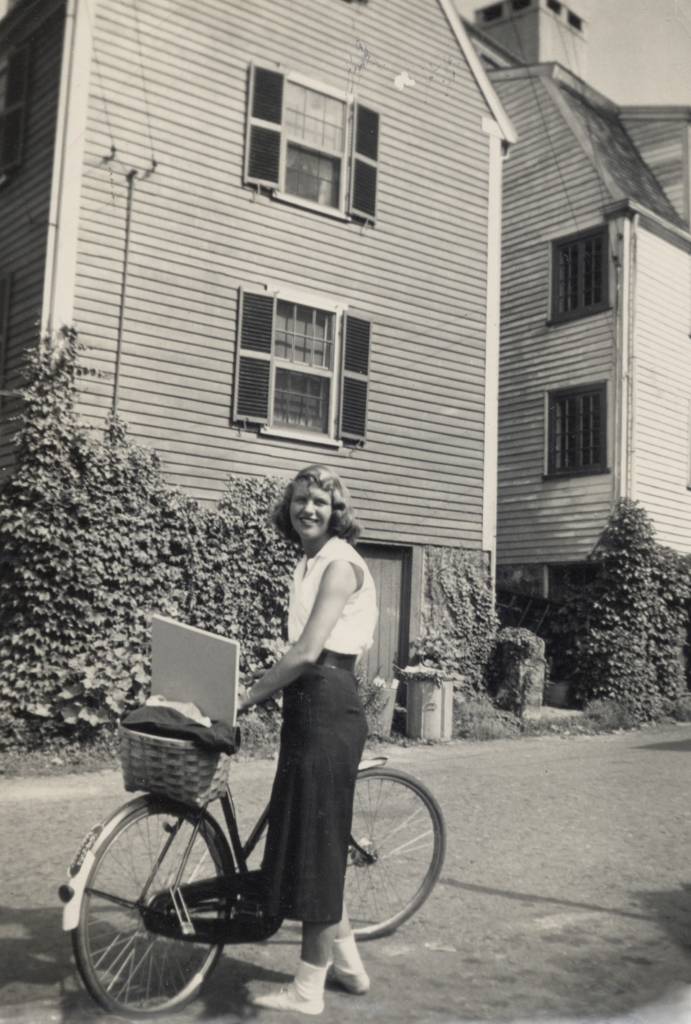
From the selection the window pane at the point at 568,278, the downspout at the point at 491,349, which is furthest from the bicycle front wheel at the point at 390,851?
the window pane at the point at 568,278

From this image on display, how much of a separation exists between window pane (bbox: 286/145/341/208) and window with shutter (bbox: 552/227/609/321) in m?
5.67

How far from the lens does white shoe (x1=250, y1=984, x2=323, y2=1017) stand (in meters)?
3.04

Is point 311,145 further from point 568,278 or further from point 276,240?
point 568,278

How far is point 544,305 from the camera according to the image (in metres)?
17.0

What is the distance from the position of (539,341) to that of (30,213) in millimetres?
9390

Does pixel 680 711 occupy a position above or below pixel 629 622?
below

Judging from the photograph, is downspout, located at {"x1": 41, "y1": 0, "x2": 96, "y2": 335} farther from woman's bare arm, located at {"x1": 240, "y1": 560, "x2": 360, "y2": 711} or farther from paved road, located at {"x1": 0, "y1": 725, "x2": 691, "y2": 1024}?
woman's bare arm, located at {"x1": 240, "y1": 560, "x2": 360, "y2": 711}

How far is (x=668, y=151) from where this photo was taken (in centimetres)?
1789

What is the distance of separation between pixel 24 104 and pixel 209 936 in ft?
34.9

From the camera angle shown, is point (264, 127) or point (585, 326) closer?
point (264, 127)

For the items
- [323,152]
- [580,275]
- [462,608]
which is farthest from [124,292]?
[580,275]

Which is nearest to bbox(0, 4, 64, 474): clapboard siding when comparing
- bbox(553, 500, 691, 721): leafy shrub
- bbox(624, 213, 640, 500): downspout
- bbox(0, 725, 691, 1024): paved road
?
bbox(0, 725, 691, 1024): paved road

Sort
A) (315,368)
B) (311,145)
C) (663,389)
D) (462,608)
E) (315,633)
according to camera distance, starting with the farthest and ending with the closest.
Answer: (663,389), (462,608), (311,145), (315,368), (315,633)

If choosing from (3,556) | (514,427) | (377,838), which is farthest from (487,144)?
(377,838)
